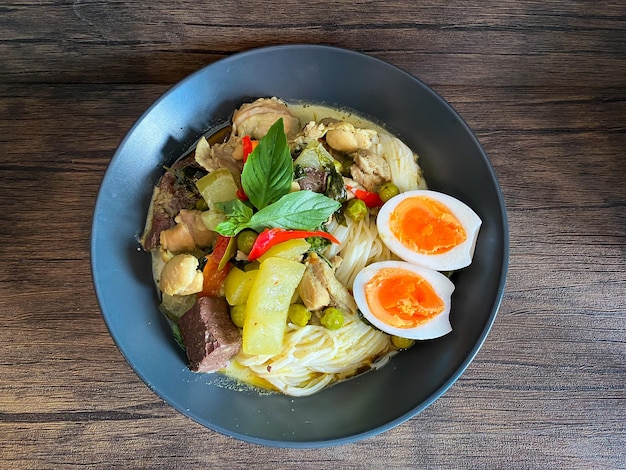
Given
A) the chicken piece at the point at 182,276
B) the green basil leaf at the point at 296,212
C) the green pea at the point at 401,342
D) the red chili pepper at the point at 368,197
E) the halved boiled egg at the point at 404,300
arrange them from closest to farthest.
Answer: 1. the green basil leaf at the point at 296,212
2. the chicken piece at the point at 182,276
3. the halved boiled egg at the point at 404,300
4. the green pea at the point at 401,342
5. the red chili pepper at the point at 368,197

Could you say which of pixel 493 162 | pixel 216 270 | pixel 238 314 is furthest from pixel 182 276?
pixel 493 162

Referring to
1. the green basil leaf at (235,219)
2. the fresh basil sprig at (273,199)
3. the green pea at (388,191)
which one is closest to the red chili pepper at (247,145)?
the fresh basil sprig at (273,199)

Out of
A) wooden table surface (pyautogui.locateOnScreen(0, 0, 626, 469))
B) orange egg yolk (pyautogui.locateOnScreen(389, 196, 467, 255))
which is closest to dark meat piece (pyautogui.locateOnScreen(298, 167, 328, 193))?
orange egg yolk (pyautogui.locateOnScreen(389, 196, 467, 255))

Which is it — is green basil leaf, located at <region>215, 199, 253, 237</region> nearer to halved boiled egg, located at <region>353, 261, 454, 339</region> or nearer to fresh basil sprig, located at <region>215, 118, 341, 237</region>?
fresh basil sprig, located at <region>215, 118, 341, 237</region>

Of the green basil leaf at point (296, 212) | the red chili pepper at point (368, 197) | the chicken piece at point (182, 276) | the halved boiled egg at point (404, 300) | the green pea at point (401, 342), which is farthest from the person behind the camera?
the red chili pepper at point (368, 197)

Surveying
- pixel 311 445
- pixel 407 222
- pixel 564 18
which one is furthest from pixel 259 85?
pixel 311 445

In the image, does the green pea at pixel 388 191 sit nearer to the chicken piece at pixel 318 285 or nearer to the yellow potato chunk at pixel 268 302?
the chicken piece at pixel 318 285
